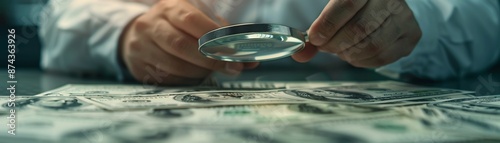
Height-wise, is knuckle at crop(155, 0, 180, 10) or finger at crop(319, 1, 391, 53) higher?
knuckle at crop(155, 0, 180, 10)

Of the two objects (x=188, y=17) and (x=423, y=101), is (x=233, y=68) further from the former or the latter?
(x=423, y=101)

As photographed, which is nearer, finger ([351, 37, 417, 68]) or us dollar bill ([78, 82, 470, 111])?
us dollar bill ([78, 82, 470, 111])

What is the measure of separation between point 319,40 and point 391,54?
14 cm

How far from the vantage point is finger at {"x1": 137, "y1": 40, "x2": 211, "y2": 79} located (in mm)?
564

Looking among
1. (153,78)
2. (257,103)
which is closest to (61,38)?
(153,78)

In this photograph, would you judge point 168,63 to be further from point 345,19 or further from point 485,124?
point 485,124

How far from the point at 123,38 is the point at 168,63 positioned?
0.18 meters

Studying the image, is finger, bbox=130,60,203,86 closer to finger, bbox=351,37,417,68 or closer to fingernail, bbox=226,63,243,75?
fingernail, bbox=226,63,243,75

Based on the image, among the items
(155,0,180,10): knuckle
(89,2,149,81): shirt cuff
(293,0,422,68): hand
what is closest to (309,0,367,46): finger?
(293,0,422,68): hand

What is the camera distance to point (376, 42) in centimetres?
49

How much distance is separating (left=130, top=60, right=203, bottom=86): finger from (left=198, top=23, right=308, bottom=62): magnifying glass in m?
0.11

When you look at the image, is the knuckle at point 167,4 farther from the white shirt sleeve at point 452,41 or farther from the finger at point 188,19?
the white shirt sleeve at point 452,41

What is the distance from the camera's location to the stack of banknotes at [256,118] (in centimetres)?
24

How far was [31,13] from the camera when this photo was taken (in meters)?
1.13
